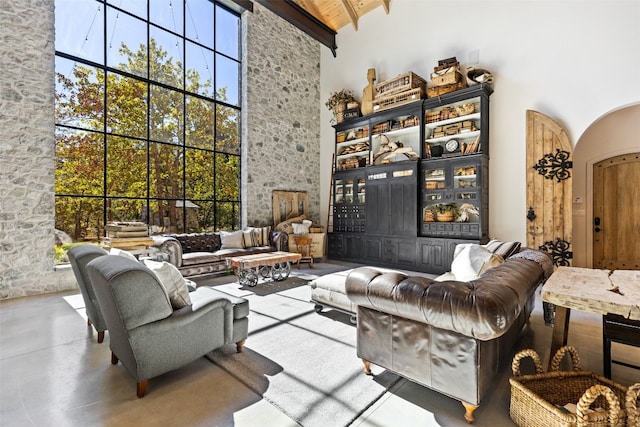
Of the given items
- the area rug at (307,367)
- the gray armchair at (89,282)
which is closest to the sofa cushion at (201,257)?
the area rug at (307,367)

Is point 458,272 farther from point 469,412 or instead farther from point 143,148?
point 143,148

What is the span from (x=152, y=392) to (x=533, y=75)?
6.76m

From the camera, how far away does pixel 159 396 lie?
199 cm

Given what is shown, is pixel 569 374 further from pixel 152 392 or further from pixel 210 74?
pixel 210 74

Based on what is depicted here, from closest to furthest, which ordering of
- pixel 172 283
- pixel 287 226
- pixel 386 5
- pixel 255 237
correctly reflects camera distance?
pixel 172 283, pixel 255 237, pixel 386 5, pixel 287 226

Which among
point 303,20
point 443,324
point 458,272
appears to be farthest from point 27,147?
point 303,20

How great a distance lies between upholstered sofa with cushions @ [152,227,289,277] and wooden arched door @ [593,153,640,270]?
6003mm

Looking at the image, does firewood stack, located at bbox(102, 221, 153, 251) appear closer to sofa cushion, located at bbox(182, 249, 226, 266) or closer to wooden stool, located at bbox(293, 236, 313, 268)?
sofa cushion, located at bbox(182, 249, 226, 266)

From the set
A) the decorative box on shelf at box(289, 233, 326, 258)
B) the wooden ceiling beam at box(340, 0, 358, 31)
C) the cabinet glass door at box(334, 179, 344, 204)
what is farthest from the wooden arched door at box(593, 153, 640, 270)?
the wooden ceiling beam at box(340, 0, 358, 31)

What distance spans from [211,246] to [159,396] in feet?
13.8

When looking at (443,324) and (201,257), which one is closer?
(443,324)

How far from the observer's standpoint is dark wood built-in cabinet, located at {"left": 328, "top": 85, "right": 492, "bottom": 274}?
5512mm

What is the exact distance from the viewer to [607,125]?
216 inches

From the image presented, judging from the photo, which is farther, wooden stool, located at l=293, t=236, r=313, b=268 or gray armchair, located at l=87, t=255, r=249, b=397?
wooden stool, located at l=293, t=236, r=313, b=268
